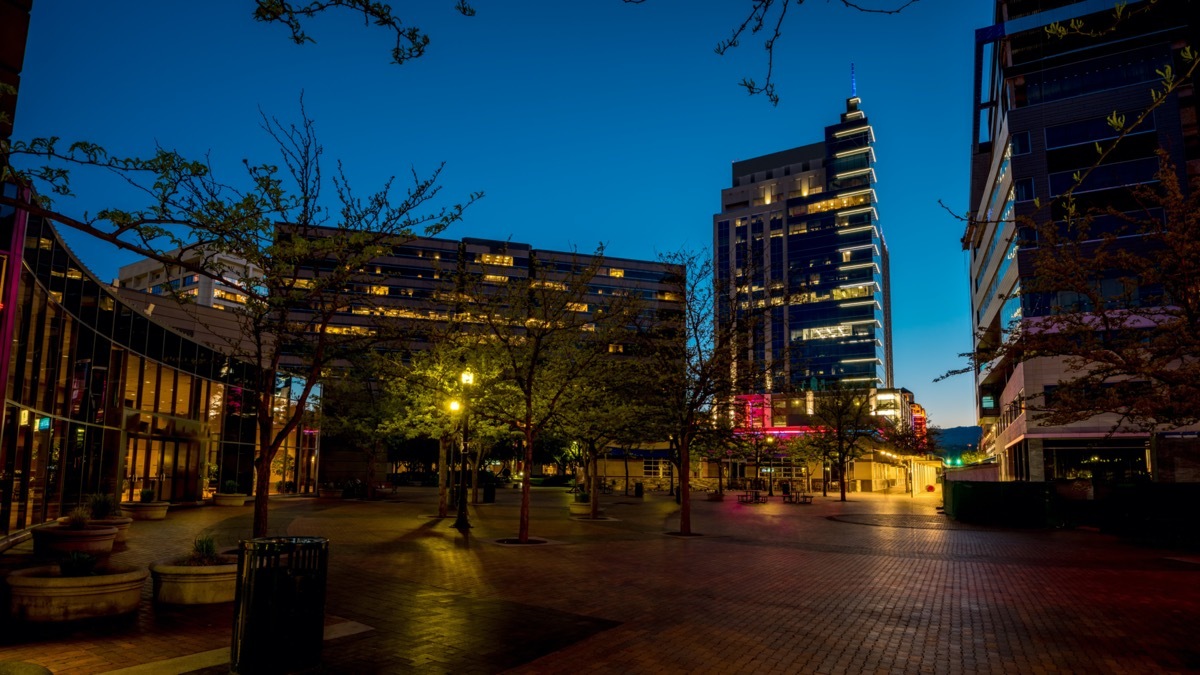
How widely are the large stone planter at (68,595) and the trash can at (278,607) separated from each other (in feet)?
9.48

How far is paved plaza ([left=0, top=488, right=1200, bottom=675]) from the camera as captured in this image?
23.4ft

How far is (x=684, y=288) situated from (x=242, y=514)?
54.9 ft

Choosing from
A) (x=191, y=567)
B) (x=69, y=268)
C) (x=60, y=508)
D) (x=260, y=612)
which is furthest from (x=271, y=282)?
(x=60, y=508)

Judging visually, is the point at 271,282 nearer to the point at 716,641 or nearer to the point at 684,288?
the point at 716,641

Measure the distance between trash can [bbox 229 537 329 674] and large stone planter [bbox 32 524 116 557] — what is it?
7399mm

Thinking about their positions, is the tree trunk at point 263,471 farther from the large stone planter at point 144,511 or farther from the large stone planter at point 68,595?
the large stone planter at point 144,511

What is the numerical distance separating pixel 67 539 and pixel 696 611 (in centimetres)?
1042

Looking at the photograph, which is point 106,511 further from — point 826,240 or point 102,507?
point 826,240

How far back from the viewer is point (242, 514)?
24.0 m

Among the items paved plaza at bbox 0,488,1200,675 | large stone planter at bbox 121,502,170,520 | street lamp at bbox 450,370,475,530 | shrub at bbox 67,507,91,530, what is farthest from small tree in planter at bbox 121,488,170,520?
shrub at bbox 67,507,91,530

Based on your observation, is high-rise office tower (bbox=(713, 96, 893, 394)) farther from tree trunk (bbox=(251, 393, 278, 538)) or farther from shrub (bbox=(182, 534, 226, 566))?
shrub (bbox=(182, 534, 226, 566))

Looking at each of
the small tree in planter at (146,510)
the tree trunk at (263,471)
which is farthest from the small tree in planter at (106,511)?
the small tree in planter at (146,510)

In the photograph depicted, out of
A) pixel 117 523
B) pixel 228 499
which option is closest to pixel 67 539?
pixel 117 523

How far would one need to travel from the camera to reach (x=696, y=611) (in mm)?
9523
